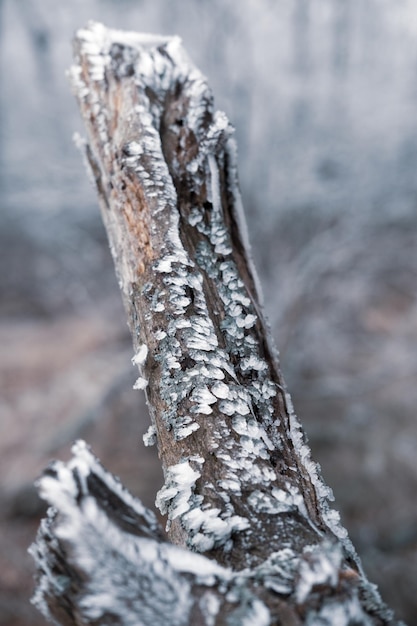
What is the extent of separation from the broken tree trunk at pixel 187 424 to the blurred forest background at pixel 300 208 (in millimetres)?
3107

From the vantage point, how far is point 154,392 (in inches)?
33.6

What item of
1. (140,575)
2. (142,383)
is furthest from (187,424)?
(140,575)

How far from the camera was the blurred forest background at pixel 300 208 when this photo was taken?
432 cm

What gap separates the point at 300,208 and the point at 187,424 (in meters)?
4.32

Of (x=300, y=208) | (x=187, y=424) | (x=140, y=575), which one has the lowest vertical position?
(x=140, y=575)

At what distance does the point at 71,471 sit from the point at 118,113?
32.5 inches

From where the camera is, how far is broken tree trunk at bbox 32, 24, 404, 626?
544 millimetres

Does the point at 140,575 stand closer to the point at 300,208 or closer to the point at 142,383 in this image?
the point at 142,383

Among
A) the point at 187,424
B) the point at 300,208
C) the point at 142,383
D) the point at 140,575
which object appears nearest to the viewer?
the point at 140,575

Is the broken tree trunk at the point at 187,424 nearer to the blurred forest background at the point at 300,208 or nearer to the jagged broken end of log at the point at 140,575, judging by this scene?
the jagged broken end of log at the point at 140,575

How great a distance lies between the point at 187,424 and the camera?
771mm

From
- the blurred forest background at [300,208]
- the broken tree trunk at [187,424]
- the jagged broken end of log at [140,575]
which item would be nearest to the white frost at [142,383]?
the broken tree trunk at [187,424]

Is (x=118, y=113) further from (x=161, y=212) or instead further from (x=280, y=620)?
(x=280, y=620)

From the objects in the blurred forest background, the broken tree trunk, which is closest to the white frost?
the broken tree trunk
